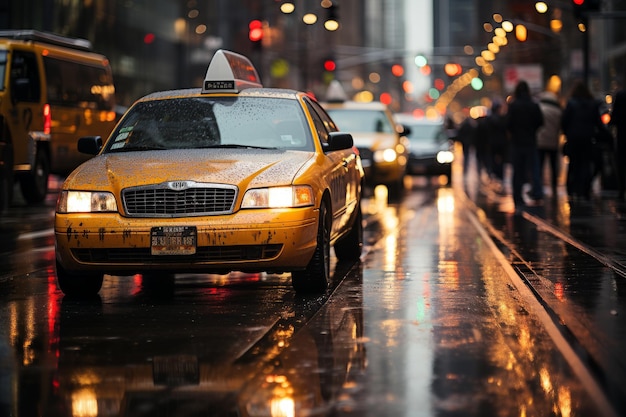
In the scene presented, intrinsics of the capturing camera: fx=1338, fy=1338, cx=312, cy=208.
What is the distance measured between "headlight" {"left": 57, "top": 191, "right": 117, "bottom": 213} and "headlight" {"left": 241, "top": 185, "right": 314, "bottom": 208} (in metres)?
0.94

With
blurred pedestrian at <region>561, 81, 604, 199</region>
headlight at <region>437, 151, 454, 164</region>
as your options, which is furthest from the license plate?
headlight at <region>437, 151, 454, 164</region>

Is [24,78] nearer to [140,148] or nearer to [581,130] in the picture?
[581,130]

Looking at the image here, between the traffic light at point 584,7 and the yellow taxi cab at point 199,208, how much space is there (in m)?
18.2

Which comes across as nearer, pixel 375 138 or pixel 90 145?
pixel 90 145

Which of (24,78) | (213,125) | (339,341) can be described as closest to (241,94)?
(213,125)

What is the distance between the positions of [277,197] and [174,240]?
0.81 m

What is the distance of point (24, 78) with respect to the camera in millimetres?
21984

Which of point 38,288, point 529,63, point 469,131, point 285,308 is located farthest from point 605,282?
point 529,63

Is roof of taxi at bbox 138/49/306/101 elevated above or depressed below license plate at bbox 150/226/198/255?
above

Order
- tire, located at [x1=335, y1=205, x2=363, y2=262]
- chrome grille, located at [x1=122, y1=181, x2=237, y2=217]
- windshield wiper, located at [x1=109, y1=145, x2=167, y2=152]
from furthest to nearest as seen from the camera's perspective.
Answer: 1. tire, located at [x1=335, y1=205, x2=363, y2=262]
2. windshield wiper, located at [x1=109, y1=145, x2=167, y2=152]
3. chrome grille, located at [x1=122, y1=181, x2=237, y2=217]

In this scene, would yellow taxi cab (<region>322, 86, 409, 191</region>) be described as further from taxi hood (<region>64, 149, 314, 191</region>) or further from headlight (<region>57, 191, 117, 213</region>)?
headlight (<region>57, 191, 117, 213</region>)

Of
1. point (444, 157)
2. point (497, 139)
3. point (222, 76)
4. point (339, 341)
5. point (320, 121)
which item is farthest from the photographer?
point (444, 157)

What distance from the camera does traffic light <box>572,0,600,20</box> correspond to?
90.8ft

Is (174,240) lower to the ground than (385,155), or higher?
higher
